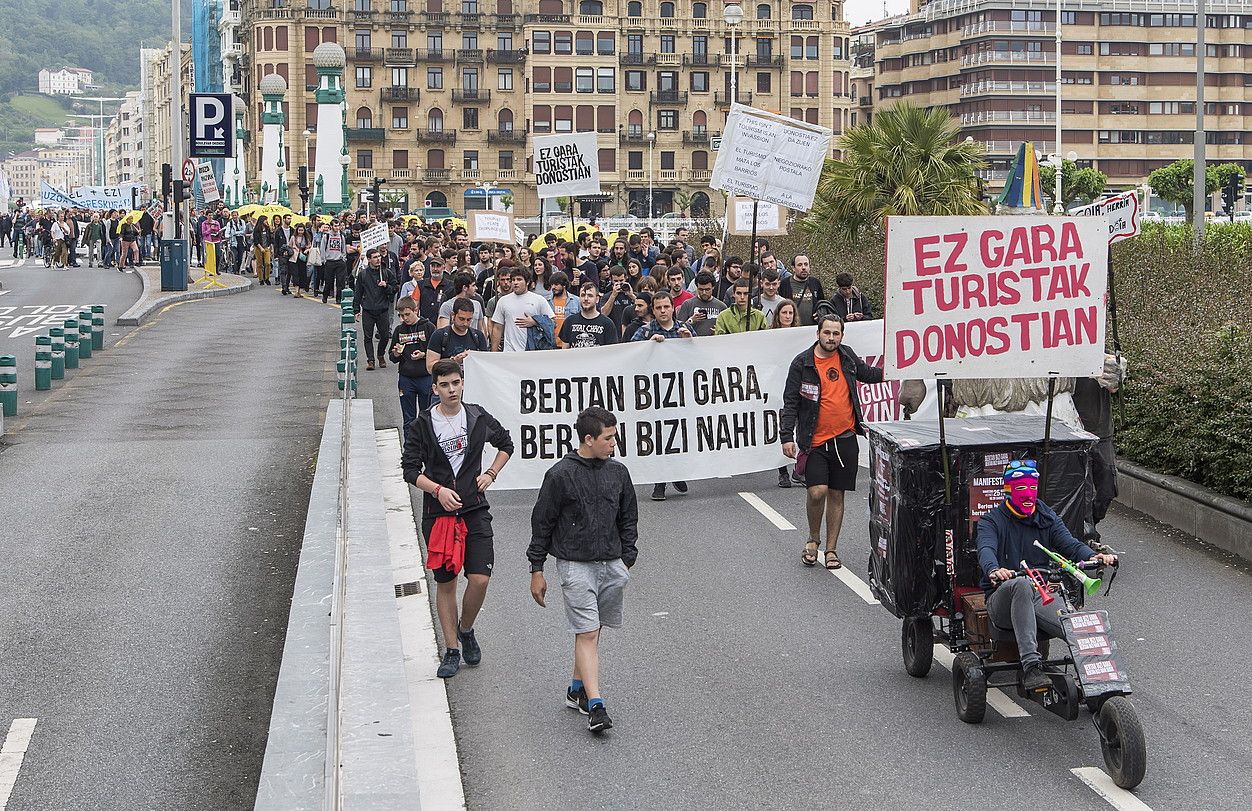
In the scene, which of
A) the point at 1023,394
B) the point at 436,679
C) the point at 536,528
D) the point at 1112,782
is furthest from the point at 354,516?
the point at 1112,782

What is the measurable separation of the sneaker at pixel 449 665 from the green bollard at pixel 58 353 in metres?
16.0

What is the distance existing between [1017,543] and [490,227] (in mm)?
19923

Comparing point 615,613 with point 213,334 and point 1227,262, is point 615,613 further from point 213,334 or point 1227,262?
point 213,334

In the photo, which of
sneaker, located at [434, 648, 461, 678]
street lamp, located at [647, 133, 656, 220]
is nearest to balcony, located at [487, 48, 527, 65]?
street lamp, located at [647, 133, 656, 220]

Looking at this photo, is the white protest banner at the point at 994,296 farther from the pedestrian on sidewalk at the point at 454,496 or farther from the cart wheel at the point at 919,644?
the pedestrian on sidewalk at the point at 454,496

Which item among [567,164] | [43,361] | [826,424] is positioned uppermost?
[567,164]

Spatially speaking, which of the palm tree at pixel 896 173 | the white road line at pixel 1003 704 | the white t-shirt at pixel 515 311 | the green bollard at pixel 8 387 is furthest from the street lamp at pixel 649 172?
the white road line at pixel 1003 704

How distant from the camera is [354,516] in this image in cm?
1159

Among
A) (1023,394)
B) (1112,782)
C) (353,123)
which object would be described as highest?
(353,123)

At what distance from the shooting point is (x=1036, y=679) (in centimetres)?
761

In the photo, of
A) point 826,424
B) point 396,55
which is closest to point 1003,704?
point 826,424

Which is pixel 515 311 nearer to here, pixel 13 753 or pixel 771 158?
Result: pixel 771 158

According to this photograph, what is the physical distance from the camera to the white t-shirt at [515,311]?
15.7 m

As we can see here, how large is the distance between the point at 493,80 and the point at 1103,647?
112223 millimetres
